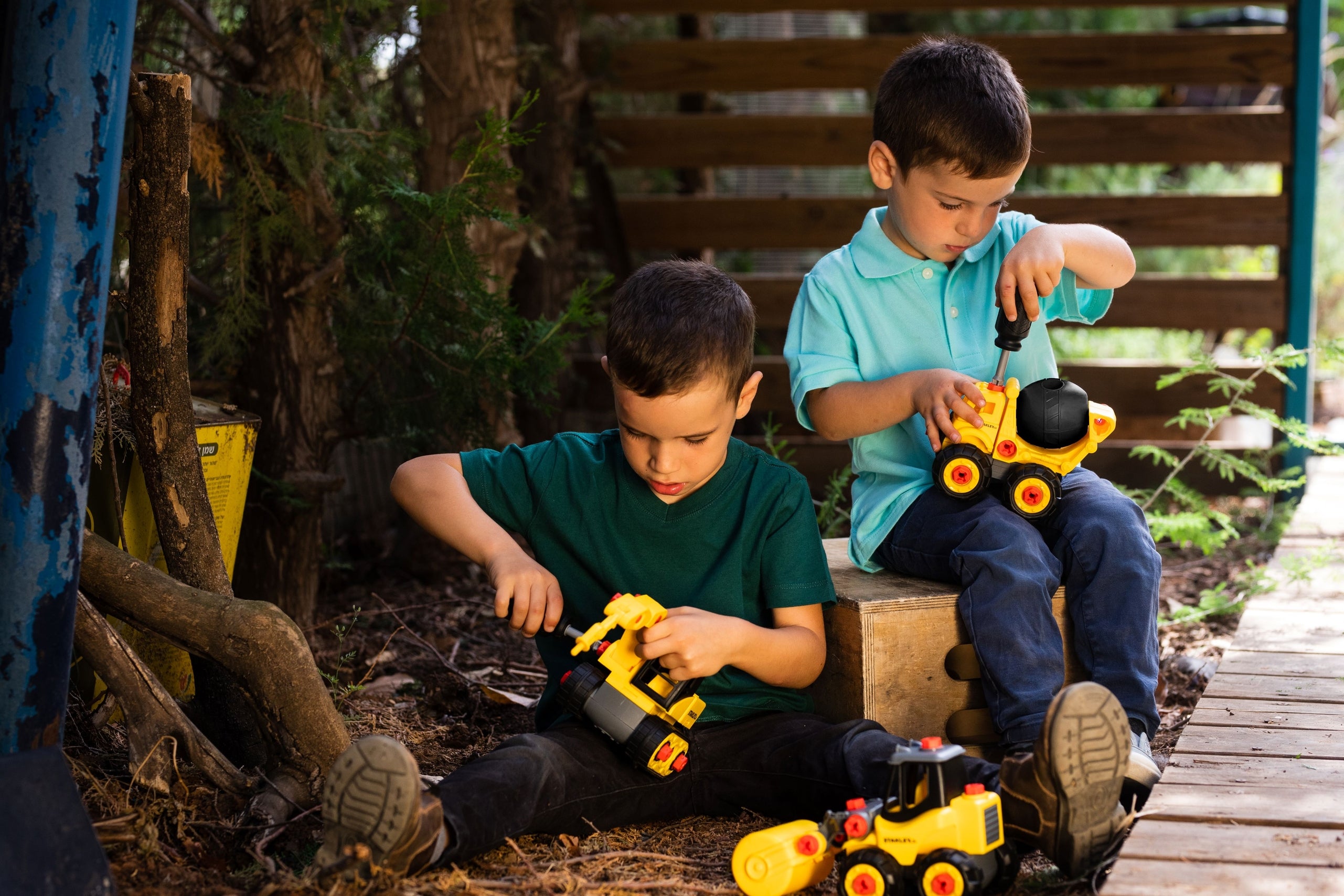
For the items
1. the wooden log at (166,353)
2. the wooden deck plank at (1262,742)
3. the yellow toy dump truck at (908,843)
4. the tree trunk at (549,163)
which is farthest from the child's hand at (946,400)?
the tree trunk at (549,163)

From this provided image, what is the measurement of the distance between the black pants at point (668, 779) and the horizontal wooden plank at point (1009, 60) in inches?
158

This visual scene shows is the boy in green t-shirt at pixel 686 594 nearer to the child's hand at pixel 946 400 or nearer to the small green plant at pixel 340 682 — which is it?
the child's hand at pixel 946 400

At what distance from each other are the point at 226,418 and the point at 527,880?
1.49 m

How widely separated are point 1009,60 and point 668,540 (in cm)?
413

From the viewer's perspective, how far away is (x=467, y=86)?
14.3ft

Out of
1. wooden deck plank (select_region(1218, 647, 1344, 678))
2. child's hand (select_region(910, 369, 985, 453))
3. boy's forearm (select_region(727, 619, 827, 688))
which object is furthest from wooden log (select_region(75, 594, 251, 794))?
wooden deck plank (select_region(1218, 647, 1344, 678))

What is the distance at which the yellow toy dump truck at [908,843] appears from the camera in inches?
75.5

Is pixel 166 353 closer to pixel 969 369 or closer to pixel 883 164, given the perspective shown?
pixel 883 164

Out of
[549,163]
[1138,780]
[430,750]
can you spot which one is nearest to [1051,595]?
[1138,780]

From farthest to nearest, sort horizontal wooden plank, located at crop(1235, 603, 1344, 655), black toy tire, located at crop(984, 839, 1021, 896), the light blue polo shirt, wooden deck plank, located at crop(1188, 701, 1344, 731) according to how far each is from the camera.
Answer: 1. horizontal wooden plank, located at crop(1235, 603, 1344, 655)
2. the light blue polo shirt
3. wooden deck plank, located at crop(1188, 701, 1344, 731)
4. black toy tire, located at crop(984, 839, 1021, 896)

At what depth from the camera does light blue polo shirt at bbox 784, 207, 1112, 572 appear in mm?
2949

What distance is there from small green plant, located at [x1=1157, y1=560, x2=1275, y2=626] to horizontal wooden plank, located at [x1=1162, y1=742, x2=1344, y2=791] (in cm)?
131

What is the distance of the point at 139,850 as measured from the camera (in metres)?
2.04

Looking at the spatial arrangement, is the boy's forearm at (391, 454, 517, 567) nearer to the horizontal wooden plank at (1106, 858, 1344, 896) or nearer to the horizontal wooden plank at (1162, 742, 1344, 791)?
the horizontal wooden plank at (1106, 858, 1344, 896)
